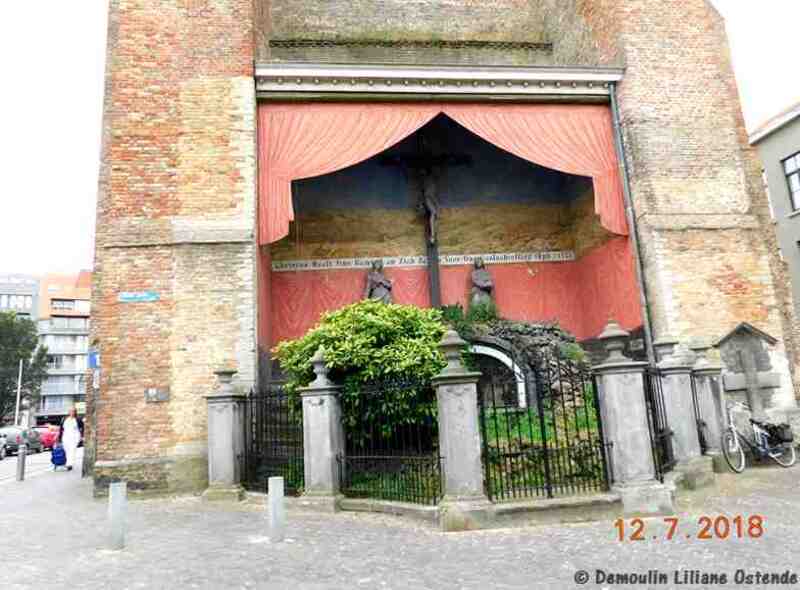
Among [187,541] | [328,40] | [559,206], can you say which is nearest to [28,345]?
[328,40]

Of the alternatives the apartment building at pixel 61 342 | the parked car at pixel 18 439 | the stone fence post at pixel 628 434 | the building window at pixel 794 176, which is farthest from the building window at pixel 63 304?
the stone fence post at pixel 628 434

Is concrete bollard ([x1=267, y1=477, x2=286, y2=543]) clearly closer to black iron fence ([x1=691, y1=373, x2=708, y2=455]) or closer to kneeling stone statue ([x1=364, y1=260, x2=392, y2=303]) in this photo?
black iron fence ([x1=691, y1=373, x2=708, y2=455])

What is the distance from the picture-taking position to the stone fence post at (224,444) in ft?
28.6

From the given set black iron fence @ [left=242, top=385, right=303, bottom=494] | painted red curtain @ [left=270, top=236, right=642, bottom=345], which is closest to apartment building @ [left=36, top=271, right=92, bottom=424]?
painted red curtain @ [left=270, top=236, right=642, bottom=345]

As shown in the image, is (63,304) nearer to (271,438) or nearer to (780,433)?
(271,438)

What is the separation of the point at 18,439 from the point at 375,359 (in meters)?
25.6

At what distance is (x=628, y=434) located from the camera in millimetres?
6668

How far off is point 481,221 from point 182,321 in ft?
27.8

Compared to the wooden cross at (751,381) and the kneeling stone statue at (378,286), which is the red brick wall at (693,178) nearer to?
the wooden cross at (751,381)

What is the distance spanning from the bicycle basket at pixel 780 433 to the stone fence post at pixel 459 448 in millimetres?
6540

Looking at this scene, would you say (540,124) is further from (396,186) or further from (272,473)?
(272,473)

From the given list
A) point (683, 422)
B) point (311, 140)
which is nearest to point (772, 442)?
point (683, 422)

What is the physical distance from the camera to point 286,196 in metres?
11.5

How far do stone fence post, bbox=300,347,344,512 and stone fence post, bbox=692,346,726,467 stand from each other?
5.55 meters
